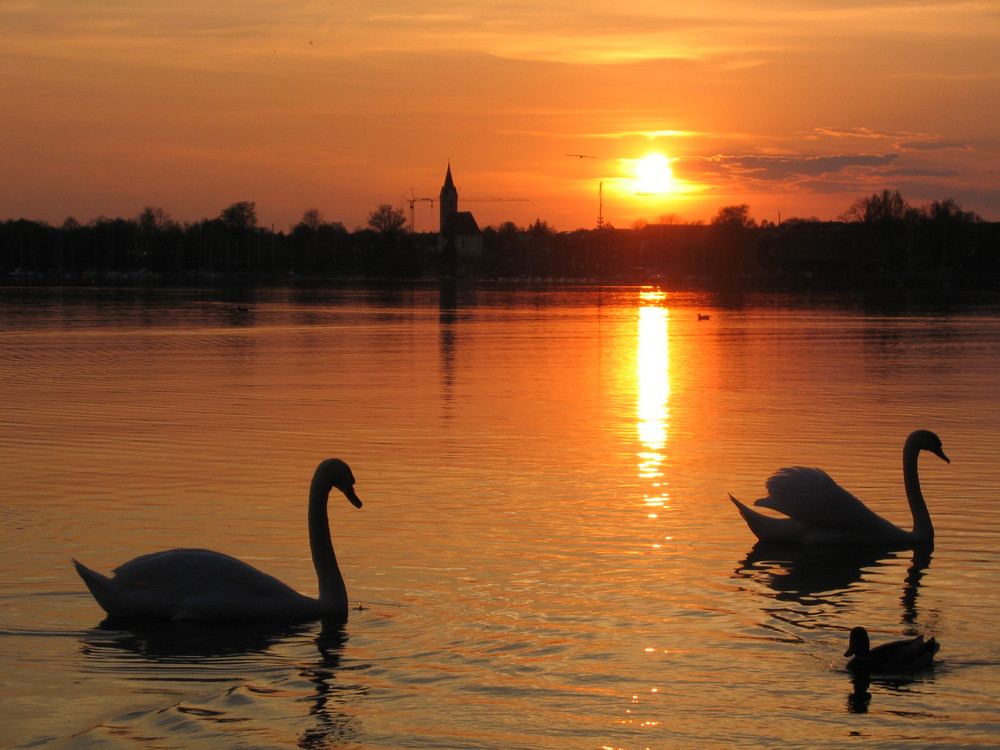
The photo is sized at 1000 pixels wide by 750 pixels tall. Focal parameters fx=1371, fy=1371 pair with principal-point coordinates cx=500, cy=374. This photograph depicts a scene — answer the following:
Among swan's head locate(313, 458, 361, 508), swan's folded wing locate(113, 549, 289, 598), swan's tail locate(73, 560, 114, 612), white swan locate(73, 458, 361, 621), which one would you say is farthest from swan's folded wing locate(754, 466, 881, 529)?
swan's tail locate(73, 560, 114, 612)

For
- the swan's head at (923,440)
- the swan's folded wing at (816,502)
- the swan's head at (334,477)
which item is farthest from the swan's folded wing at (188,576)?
the swan's head at (923,440)

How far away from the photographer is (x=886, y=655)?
7891 mm

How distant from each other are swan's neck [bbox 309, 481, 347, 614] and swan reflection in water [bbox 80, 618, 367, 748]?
14cm

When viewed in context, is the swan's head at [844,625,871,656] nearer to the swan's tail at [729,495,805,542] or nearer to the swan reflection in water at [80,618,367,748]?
the swan reflection in water at [80,618,367,748]

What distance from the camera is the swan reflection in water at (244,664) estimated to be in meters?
7.20

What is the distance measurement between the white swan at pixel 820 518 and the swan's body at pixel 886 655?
3.57 metres

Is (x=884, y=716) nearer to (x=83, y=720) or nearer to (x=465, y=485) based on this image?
(x=83, y=720)

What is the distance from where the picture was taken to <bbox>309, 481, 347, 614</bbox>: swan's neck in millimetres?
9016

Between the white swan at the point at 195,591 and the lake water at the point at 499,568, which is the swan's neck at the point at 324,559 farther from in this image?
the lake water at the point at 499,568

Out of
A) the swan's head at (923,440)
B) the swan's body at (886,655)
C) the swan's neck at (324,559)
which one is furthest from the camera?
the swan's head at (923,440)

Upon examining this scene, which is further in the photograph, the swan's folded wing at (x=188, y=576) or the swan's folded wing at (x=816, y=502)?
the swan's folded wing at (x=816, y=502)

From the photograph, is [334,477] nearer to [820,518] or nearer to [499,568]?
[499,568]

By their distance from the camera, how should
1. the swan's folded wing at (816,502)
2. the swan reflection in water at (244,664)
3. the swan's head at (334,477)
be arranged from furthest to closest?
the swan's folded wing at (816,502)
the swan's head at (334,477)
the swan reflection in water at (244,664)

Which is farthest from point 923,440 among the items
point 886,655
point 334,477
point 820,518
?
point 334,477
